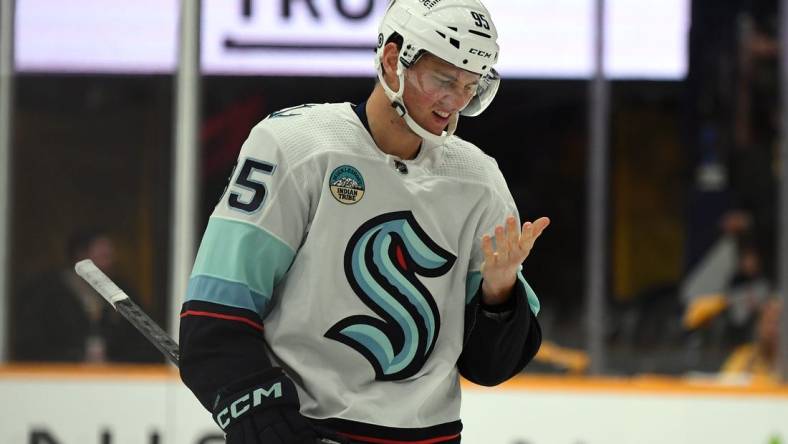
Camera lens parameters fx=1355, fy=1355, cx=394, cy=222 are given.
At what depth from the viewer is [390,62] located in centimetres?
167

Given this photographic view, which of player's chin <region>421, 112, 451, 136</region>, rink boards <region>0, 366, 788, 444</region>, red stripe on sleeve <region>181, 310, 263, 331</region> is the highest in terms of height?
player's chin <region>421, 112, 451, 136</region>

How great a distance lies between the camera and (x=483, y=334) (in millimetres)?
1712

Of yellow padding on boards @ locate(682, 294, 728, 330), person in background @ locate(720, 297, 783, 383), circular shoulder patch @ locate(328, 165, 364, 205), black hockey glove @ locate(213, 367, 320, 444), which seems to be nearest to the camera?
black hockey glove @ locate(213, 367, 320, 444)

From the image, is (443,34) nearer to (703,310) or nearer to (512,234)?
(512,234)

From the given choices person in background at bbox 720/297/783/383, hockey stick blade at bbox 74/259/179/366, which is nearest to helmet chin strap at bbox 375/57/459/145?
hockey stick blade at bbox 74/259/179/366

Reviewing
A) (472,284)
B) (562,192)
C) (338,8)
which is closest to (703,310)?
(562,192)

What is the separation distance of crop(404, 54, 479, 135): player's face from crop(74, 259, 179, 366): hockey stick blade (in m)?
0.42

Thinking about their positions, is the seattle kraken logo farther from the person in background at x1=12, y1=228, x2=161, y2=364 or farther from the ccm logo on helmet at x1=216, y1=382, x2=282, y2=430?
the person in background at x1=12, y1=228, x2=161, y2=364

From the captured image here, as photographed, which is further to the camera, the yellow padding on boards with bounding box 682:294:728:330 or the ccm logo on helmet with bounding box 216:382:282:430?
the yellow padding on boards with bounding box 682:294:728:330

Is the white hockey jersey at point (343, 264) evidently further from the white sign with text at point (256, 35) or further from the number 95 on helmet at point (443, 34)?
the white sign with text at point (256, 35)

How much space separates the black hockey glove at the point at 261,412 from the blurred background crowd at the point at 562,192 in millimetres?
2216

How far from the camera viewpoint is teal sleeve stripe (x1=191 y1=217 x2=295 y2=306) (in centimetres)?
154

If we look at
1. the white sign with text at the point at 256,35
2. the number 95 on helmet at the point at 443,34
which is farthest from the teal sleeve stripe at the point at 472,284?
the white sign with text at the point at 256,35

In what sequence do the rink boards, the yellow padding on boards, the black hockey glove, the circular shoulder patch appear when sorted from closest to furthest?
the black hockey glove, the circular shoulder patch, the rink boards, the yellow padding on boards
